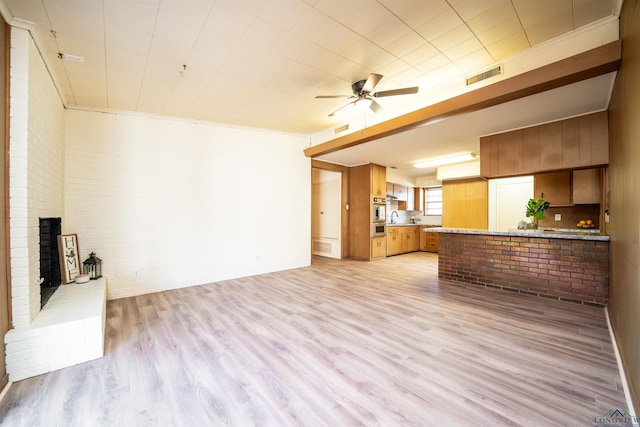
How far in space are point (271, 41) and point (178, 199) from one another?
3152mm

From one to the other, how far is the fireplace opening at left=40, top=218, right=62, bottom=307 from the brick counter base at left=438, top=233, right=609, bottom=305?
5.77m

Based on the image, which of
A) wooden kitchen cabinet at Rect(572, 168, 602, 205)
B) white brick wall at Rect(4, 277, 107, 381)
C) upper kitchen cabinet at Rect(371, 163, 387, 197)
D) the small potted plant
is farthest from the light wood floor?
upper kitchen cabinet at Rect(371, 163, 387, 197)

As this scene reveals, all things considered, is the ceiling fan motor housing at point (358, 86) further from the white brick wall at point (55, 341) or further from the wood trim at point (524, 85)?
the white brick wall at point (55, 341)

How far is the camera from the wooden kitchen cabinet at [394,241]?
300 inches

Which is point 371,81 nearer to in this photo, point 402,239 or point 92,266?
point 92,266

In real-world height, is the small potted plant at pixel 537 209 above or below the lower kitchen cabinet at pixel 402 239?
above

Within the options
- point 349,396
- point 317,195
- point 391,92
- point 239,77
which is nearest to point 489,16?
point 391,92

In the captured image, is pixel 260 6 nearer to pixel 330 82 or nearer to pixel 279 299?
pixel 330 82

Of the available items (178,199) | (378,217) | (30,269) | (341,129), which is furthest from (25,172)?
(378,217)

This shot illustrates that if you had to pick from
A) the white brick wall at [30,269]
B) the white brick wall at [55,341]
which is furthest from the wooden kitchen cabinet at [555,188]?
the white brick wall at [30,269]

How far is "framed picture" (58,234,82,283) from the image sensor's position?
10.9ft

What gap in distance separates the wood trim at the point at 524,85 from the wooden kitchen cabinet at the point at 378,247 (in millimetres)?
3489

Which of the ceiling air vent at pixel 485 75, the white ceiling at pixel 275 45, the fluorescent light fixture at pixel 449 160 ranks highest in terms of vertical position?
the white ceiling at pixel 275 45

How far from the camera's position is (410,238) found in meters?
8.49
